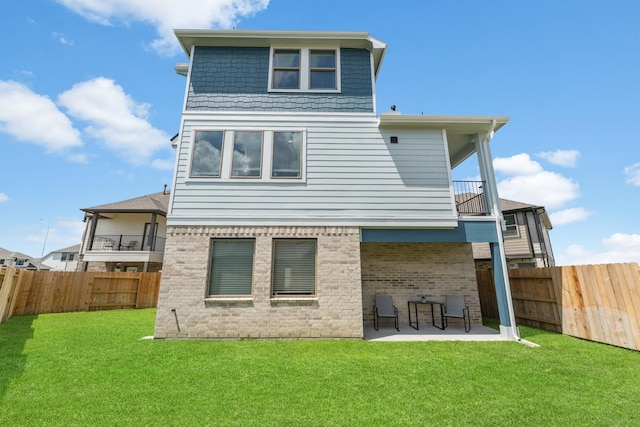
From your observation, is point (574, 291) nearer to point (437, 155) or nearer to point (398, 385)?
point (437, 155)

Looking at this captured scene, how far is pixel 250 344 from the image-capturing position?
611 cm

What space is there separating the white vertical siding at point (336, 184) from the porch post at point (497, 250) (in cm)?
118

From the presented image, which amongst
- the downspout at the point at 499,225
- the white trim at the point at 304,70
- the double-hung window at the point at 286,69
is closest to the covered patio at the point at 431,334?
the downspout at the point at 499,225

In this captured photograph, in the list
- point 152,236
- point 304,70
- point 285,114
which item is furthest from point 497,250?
point 152,236

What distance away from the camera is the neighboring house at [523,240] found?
17.2m

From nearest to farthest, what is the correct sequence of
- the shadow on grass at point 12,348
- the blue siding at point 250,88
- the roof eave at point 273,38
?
the shadow on grass at point 12,348 → the blue siding at point 250,88 → the roof eave at point 273,38

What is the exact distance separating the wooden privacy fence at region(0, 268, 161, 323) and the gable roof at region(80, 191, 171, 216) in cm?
659

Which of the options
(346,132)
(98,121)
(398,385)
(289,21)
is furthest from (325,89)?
(98,121)

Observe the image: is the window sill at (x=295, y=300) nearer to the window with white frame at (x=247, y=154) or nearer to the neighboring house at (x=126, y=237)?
the window with white frame at (x=247, y=154)

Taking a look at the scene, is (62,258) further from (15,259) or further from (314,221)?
(314,221)

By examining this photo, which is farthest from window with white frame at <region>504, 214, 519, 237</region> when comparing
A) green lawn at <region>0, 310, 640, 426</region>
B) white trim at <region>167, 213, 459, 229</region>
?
white trim at <region>167, 213, 459, 229</region>

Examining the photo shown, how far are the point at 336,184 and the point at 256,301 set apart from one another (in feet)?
11.8

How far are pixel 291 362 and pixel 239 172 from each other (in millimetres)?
4798

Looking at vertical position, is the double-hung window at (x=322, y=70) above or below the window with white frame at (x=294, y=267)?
above
